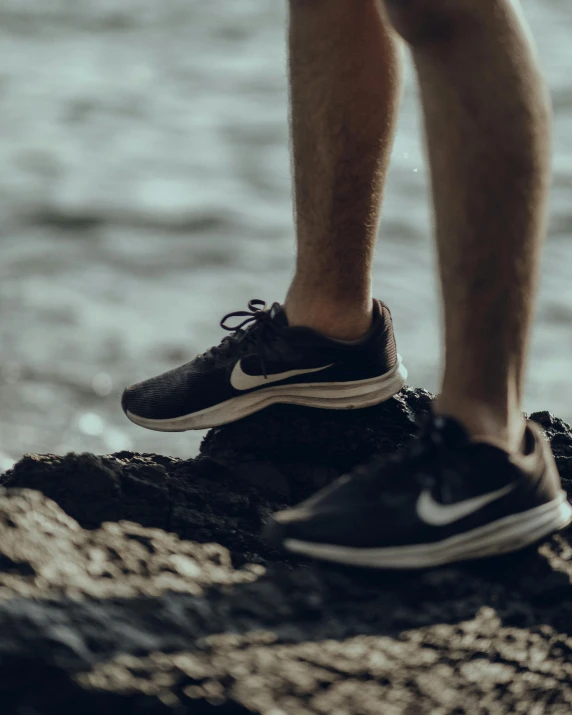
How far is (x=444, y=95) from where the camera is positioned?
6.23 ft

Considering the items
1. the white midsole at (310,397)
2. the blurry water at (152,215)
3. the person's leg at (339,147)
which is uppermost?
the person's leg at (339,147)

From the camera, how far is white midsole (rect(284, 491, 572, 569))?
78.8 inches

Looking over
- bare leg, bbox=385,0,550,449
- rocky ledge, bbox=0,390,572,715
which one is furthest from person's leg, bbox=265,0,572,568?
rocky ledge, bbox=0,390,572,715

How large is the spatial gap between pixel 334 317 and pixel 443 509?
708 millimetres

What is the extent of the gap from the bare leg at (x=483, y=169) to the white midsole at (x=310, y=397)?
66 centimetres

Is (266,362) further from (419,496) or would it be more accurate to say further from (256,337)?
(419,496)

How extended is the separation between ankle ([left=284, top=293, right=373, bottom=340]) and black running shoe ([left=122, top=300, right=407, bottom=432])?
0.07 ft

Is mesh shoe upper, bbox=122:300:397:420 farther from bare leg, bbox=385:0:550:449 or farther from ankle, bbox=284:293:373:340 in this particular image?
bare leg, bbox=385:0:550:449

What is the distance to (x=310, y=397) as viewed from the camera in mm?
2650

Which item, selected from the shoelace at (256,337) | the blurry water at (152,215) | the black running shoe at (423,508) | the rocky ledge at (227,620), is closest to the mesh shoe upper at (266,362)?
the shoelace at (256,337)

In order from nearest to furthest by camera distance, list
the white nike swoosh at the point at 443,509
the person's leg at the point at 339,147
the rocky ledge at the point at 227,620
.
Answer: the rocky ledge at the point at 227,620
the white nike swoosh at the point at 443,509
the person's leg at the point at 339,147

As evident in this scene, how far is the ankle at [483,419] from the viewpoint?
78.3 inches

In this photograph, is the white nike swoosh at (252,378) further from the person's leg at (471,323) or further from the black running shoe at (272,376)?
the person's leg at (471,323)

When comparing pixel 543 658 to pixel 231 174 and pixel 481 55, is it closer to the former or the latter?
pixel 481 55
